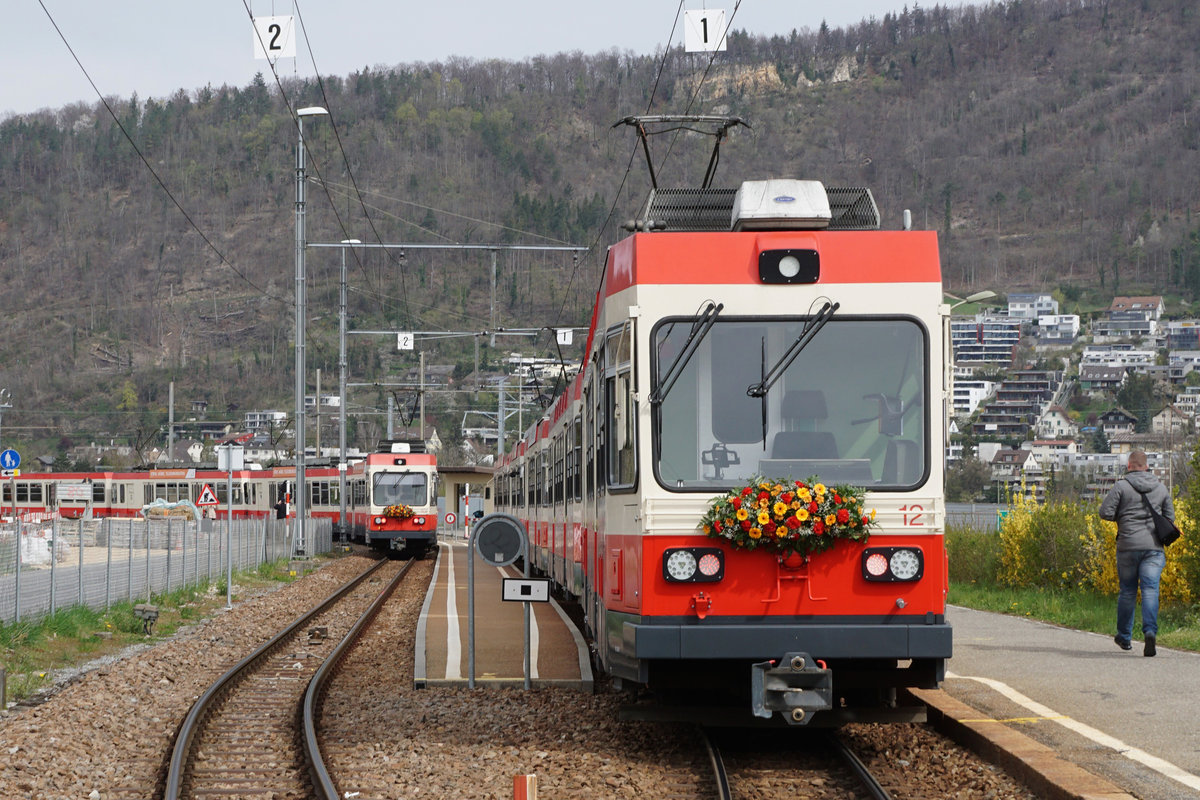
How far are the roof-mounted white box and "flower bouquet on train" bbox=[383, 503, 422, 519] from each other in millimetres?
34313

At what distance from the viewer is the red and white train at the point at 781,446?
8.88 metres

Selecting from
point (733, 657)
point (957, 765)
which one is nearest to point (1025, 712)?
point (957, 765)

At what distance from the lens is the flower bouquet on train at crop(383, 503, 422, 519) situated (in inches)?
1698

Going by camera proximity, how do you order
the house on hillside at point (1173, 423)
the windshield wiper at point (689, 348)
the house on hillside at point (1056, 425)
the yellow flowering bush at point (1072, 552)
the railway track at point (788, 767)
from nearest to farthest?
the railway track at point (788, 767), the windshield wiper at point (689, 348), the yellow flowering bush at point (1072, 552), the house on hillside at point (1173, 423), the house on hillside at point (1056, 425)

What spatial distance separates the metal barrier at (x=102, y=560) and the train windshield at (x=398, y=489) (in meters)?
9.35

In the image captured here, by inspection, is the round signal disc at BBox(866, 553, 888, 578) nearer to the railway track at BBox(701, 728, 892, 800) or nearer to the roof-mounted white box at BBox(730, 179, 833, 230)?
the railway track at BBox(701, 728, 892, 800)

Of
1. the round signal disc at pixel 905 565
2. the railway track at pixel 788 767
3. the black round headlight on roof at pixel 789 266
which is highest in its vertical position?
the black round headlight on roof at pixel 789 266

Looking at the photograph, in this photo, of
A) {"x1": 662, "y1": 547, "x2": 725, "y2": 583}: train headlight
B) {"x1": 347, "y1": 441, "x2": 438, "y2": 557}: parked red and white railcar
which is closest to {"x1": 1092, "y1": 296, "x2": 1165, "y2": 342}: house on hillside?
{"x1": 347, "y1": 441, "x2": 438, "y2": 557}: parked red and white railcar

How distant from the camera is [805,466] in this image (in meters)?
9.04

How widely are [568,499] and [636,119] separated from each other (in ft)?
18.8

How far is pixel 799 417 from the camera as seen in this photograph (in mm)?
9086

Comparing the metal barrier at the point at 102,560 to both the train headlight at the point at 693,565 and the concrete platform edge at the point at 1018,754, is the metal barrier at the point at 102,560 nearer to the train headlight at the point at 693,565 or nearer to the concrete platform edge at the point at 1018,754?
the train headlight at the point at 693,565

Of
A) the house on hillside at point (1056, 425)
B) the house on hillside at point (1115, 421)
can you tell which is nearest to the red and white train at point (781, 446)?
the house on hillside at point (1115, 421)

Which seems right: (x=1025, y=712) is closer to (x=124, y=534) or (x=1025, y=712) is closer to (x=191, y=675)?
(x=191, y=675)
